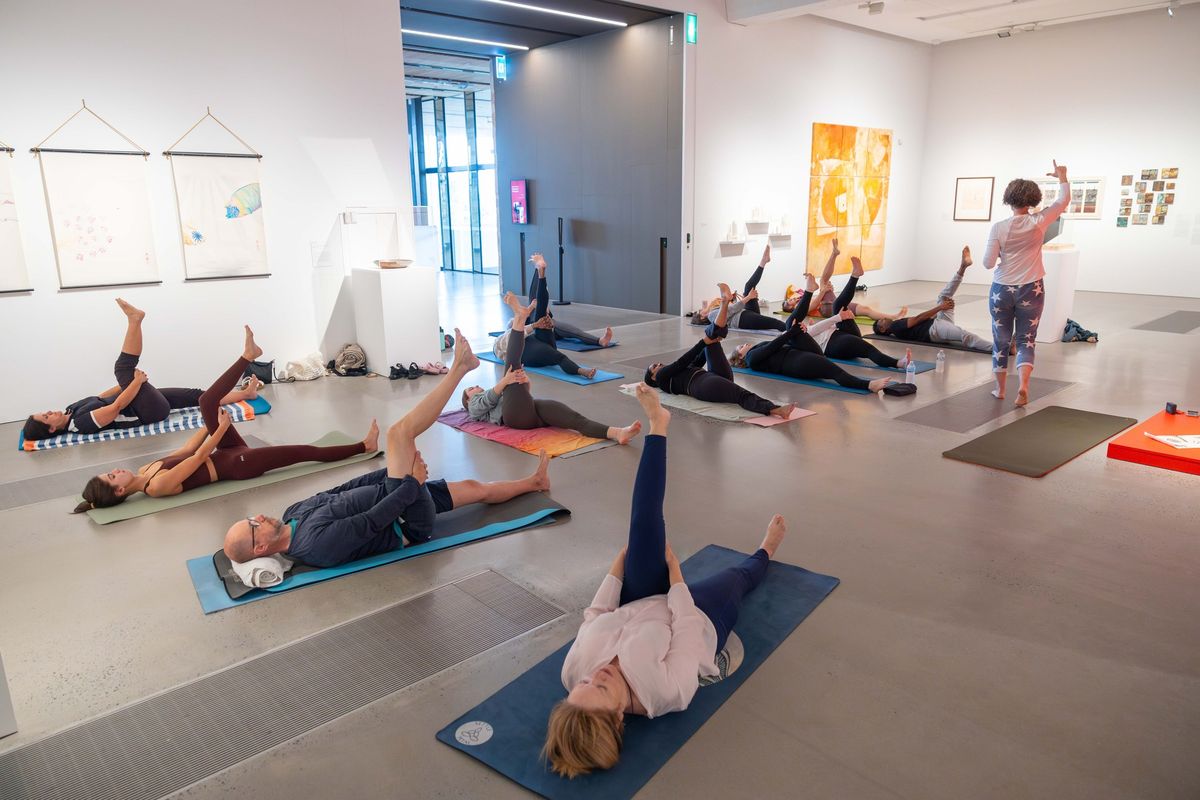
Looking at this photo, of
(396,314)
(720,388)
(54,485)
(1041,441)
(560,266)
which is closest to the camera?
(54,485)

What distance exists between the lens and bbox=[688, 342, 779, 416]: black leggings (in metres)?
5.78

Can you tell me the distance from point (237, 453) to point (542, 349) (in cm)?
327

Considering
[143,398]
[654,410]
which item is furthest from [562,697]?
[143,398]

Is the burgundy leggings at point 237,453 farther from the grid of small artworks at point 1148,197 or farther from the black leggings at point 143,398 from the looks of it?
the grid of small artworks at point 1148,197

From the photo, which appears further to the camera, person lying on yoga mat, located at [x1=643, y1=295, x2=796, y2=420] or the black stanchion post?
the black stanchion post

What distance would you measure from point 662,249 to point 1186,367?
6167 millimetres

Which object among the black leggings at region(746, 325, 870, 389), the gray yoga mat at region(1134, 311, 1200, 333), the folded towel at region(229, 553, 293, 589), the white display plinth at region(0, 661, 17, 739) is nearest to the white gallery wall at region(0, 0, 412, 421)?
the black leggings at region(746, 325, 870, 389)

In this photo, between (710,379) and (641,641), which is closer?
(641,641)

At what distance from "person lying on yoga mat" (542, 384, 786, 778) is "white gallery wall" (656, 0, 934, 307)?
334 inches

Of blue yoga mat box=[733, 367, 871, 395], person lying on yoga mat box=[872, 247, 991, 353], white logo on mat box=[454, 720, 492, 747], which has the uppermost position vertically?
person lying on yoga mat box=[872, 247, 991, 353]

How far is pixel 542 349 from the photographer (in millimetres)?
7332

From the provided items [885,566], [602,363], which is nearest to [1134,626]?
[885,566]

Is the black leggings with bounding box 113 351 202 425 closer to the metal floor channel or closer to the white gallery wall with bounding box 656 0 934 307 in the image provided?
the metal floor channel

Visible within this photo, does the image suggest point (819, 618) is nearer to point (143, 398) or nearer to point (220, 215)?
point (143, 398)
